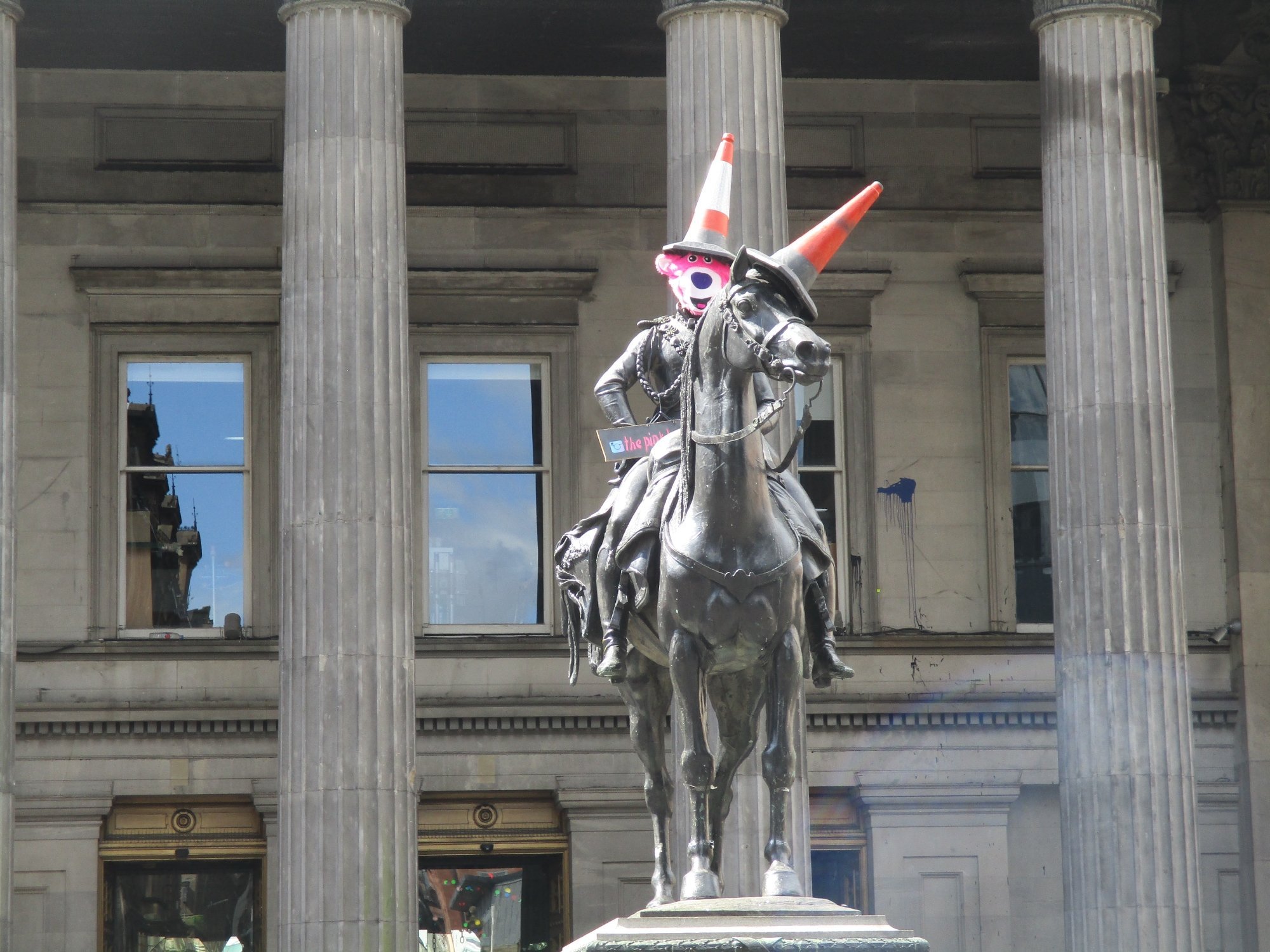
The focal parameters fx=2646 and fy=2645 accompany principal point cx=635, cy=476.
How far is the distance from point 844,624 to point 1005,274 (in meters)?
4.36

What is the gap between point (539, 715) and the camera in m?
27.9

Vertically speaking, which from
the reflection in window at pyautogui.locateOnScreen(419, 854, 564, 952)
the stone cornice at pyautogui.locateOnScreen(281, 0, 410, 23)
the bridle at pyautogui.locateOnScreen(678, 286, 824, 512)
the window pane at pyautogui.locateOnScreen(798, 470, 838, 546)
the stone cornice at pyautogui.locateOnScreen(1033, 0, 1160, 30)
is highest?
→ the stone cornice at pyautogui.locateOnScreen(1033, 0, 1160, 30)

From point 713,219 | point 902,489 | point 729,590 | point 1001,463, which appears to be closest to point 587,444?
point 902,489

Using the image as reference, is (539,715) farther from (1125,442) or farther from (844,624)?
(1125,442)

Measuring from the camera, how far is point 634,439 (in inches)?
542

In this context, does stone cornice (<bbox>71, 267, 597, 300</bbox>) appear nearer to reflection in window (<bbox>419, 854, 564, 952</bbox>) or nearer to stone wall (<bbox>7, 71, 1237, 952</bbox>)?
stone wall (<bbox>7, 71, 1237, 952</bbox>)

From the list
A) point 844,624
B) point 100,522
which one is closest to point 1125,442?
point 844,624

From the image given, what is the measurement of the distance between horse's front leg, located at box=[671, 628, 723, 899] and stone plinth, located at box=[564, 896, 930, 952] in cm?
46

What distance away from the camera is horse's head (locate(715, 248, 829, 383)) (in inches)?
447

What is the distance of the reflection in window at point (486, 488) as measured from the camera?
95.0 ft

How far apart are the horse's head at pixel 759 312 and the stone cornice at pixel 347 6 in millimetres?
11869

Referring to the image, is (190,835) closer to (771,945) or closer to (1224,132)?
(1224,132)

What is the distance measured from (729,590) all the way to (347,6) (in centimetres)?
1206

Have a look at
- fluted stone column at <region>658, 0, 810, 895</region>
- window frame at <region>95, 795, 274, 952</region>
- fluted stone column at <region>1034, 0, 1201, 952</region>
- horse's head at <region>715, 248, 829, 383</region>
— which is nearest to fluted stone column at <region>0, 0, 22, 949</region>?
window frame at <region>95, 795, 274, 952</region>
